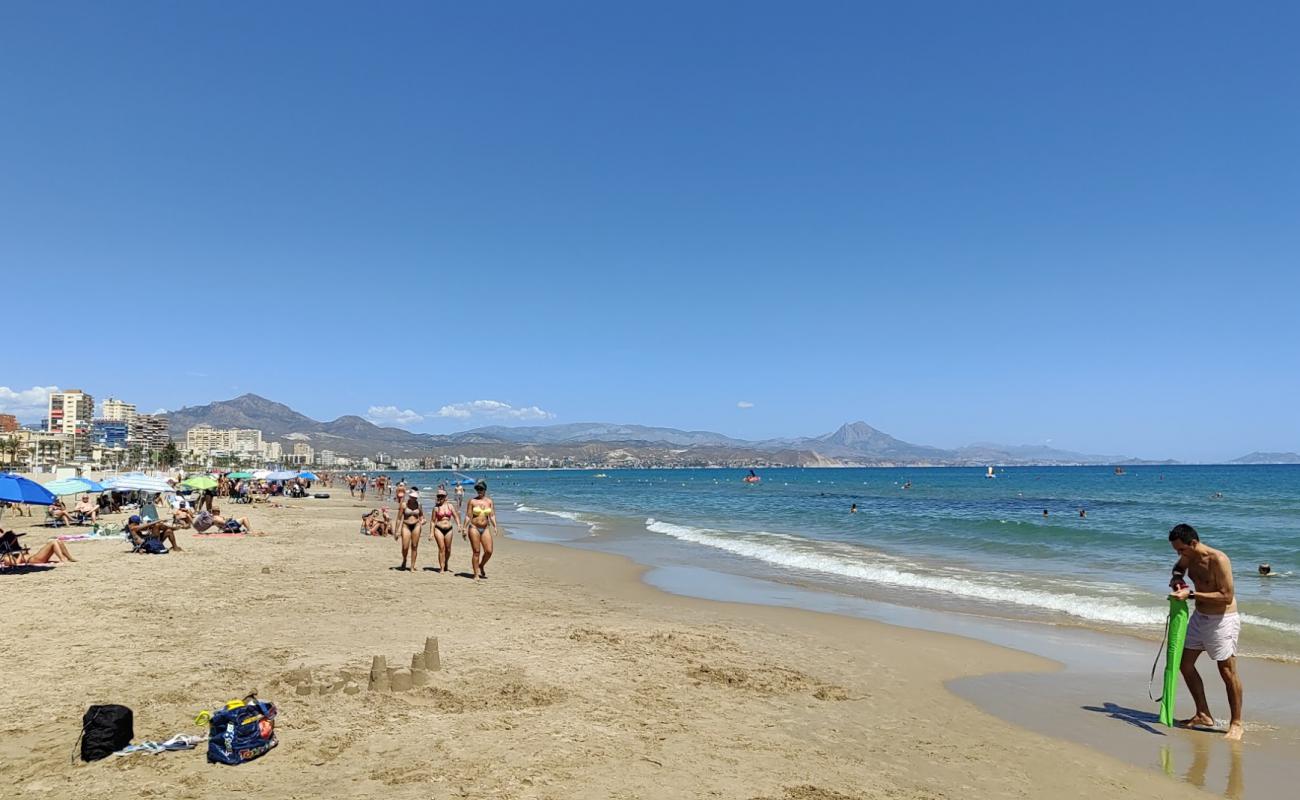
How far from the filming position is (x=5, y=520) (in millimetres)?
24891

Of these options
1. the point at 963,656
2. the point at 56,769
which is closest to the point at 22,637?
the point at 56,769

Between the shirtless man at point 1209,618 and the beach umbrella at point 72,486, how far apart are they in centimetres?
2293

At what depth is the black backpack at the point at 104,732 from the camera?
5.05 m

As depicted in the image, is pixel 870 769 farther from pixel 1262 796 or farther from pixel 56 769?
pixel 56 769

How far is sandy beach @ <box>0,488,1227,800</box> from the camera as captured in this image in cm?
501

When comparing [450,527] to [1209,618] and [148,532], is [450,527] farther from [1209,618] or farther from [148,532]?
[1209,618]

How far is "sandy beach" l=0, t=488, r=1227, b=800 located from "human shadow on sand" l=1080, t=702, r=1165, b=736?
1.03 metres

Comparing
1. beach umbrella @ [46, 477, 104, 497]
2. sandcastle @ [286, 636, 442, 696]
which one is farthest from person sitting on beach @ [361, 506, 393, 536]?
sandcastle @ [286, 636, 442, 696]

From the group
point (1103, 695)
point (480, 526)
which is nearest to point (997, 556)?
point (1103, 695)

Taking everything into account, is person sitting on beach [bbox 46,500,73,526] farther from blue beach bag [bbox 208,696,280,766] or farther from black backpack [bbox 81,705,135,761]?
blue beach bag [bbox 208,696,280,766]

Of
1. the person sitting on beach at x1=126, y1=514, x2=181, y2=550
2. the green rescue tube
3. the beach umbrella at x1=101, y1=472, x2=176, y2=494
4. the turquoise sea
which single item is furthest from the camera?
the beach umbrella at x1=101, y1=472, x2=176, y2=494

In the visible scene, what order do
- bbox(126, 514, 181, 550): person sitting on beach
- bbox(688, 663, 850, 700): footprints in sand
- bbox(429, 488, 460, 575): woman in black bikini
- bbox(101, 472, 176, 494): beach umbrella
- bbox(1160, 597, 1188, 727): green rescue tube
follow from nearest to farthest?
bbox(1160, 597, 1188, 727): green rescue tube, bbox(688, 663, 850, 700): footprints in sand, bbox(429, 488, 460, 575): woman in black bikini, bbox(126, 514, 181, 550): person sitting on beach, bbox(101, 472, 176, 494): beach umbrella

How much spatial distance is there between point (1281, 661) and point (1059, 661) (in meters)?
2.50

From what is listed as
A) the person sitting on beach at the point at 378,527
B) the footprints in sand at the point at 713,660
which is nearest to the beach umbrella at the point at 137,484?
the person sitting on beach at the point at 378,527
